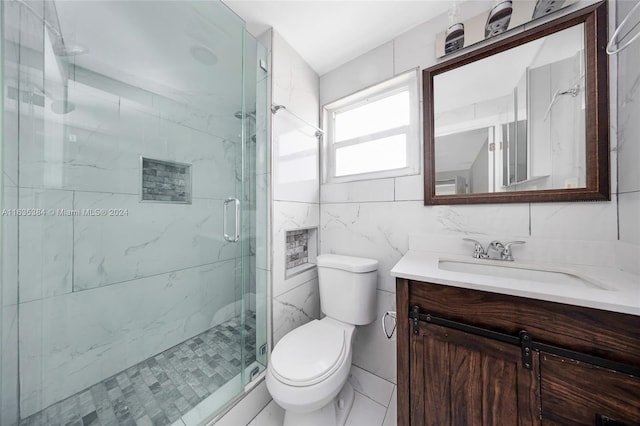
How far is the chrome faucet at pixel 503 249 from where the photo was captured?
1015 millimetres

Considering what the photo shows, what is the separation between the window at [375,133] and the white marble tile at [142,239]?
957 millimetres

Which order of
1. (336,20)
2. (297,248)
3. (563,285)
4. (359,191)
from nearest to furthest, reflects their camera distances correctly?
(563,285) → (336,20) → (359,191) → (297,248)

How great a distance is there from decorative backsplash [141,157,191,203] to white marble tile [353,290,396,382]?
1424mm

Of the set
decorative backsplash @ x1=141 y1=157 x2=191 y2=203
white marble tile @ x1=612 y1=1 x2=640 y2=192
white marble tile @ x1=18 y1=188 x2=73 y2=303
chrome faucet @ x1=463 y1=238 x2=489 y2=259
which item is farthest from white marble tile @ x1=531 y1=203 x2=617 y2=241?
white marble tile @ x1=18 y1=188 x2=73 y2=303

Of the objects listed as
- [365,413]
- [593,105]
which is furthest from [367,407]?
[593,105]

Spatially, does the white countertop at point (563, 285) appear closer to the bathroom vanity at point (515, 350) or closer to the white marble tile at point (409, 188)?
the bathroom vanity at point (515, 350)

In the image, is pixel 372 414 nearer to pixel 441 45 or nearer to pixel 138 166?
pixel 138 166

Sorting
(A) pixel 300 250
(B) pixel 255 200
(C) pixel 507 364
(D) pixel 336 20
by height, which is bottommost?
(C) pixel 507 364

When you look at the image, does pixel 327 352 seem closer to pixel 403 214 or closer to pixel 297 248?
pixel 297 248

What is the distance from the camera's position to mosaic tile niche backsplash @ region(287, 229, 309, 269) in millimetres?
1581

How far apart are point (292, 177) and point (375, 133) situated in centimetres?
69

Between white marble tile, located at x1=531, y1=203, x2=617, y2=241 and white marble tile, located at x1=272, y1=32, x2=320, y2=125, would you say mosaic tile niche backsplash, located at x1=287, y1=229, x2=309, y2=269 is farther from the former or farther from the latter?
white marble tile, located at x1=531, y1=203, x2=617, y2=241

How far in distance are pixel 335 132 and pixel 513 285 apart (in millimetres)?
1485

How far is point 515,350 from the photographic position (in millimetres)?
663
